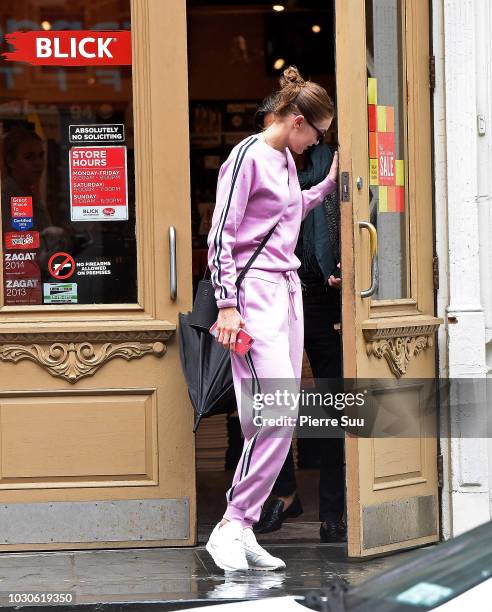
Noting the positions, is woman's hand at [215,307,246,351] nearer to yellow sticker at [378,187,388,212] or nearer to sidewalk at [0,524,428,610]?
sidewalk at [0,524,428,610]

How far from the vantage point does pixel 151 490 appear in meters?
6.38

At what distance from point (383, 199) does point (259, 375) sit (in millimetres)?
1387

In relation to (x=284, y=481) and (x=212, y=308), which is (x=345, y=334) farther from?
(x=284, y=481)

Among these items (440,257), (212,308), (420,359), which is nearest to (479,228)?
(440,257)

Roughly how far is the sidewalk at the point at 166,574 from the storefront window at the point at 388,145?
1409 mm

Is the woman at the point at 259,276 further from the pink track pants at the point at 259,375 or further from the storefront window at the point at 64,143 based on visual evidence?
the storefront window at the point at 64,143

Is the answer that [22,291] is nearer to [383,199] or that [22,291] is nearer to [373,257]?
[373,257]

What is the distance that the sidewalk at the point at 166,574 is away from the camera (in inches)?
219

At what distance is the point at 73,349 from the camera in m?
6.34

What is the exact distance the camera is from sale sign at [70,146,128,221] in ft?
21.1

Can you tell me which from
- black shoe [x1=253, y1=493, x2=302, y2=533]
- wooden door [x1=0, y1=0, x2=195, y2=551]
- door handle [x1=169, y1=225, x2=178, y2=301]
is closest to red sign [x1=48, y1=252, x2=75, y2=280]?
wooden door [x1=0, y1=0, x2=195, y2=551]

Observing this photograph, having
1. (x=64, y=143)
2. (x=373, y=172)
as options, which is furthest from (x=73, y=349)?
(x=373, y=172)

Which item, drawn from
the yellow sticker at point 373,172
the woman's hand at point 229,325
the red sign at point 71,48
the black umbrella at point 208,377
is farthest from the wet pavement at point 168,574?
the red sign at point 71,48

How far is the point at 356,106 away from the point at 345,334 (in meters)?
1.14
